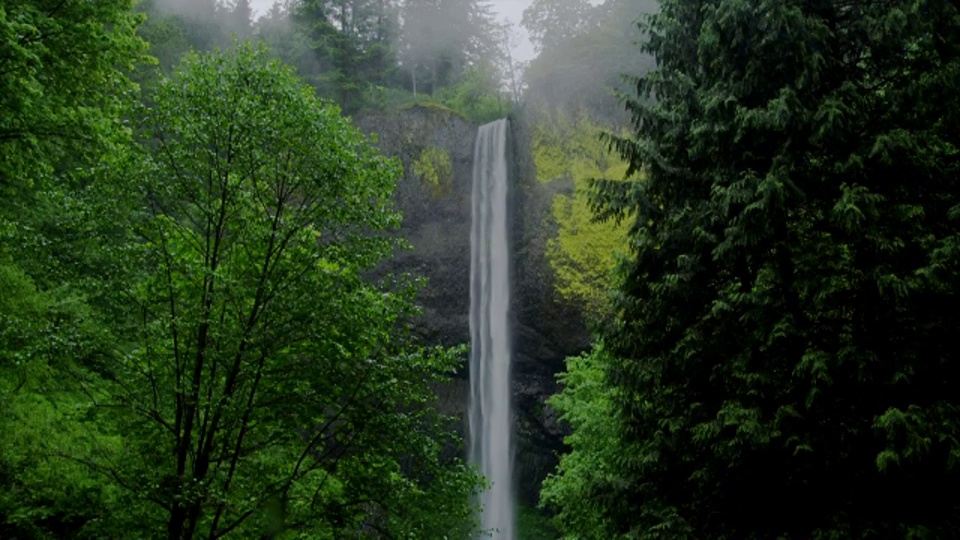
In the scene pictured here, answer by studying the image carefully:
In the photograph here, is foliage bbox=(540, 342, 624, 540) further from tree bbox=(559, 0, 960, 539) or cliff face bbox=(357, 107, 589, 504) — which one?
cliff face bbox=(357, 107, 589, 504)

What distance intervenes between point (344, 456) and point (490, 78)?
35.3 meters

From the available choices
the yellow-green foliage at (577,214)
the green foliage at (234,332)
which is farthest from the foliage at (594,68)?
the green foliage at (234,332)

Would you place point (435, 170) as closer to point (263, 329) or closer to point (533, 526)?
point (533, 526)

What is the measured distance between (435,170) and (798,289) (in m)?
23.6

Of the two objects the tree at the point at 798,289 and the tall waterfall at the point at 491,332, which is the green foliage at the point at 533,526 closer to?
the tall waterfall at the point at 491,332

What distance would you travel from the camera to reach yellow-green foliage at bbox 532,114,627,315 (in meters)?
26.8

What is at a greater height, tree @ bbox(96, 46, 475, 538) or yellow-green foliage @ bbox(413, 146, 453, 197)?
yellow-green foliage @ bbox(413, 146, 453, 197)

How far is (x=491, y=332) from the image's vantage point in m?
28.6

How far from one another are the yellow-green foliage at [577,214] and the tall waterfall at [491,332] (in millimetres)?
2043

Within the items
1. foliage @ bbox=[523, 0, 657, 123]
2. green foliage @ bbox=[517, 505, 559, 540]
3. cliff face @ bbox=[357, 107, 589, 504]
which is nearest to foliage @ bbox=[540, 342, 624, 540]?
green foliage @ bbox=[517, 505, 559, 540]

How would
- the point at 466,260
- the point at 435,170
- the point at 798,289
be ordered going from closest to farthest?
1. the point at 798,289
2. the point at 466,260
3. the point at 435,170

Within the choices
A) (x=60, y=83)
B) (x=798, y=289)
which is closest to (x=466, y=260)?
(x=60, y=83)

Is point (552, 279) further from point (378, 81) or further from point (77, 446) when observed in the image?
point (77, 446)

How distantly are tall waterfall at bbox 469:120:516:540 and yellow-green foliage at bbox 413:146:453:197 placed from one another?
45.4 inches
